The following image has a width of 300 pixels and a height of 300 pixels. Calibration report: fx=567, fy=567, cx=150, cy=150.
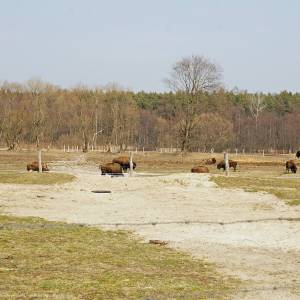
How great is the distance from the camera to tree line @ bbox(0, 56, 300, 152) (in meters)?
69.0

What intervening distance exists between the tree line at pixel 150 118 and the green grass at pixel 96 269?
5335 cm

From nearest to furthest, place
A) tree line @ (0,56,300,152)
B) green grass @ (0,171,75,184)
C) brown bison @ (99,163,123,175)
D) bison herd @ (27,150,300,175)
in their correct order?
green grass @ (0,171,75,184)
brown bison @ (99,163,123,175)
bison herd @ (27,150,300,175)
tree line @ (0,56,300,152)

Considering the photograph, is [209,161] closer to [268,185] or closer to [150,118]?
[268,185]

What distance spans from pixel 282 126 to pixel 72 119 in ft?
154

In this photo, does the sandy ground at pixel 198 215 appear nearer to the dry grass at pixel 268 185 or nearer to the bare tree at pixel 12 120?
the dry grass at pixel 268 185

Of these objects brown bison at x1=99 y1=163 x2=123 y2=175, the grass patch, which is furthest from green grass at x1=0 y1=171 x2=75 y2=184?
the grass patch

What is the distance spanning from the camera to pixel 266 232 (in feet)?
45.6

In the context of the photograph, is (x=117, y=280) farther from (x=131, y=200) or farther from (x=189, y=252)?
(x=131, y=200)

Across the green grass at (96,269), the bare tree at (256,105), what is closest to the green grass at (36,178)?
the green grass at (96,269)

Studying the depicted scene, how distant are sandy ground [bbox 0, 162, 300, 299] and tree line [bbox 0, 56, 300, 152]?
136ft

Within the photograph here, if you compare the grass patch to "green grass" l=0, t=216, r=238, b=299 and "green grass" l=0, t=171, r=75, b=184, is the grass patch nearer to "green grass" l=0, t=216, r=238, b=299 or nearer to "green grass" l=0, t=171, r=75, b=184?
"green grass" l=0, t=171, r=75, b=184

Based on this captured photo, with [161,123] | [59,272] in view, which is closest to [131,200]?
[59,272]

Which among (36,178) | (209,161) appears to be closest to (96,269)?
(36,178)

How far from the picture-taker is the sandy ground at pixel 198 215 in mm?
9508
